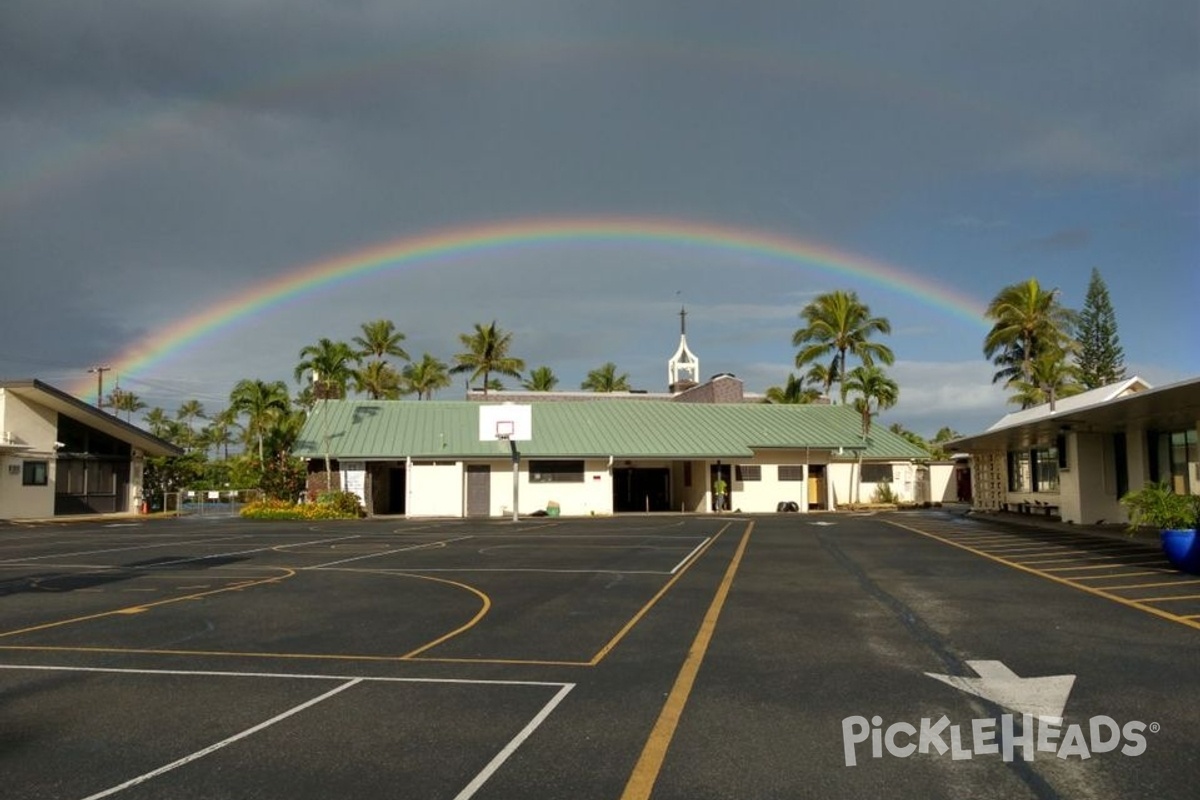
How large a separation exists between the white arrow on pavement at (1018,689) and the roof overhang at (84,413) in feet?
146

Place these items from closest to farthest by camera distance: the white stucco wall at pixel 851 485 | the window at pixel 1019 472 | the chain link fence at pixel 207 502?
the window at pixel 1019 472 < the chain link fence at pixel 207 502 < the white stucco wall at pixel 851 485

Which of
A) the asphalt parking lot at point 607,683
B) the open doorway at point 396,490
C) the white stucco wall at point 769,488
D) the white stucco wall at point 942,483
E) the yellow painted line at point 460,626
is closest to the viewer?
the asphalt parking lot at point 607,683

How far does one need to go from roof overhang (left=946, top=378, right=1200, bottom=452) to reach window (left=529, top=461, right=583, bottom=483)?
18805 millimetres

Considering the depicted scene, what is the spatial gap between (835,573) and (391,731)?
38.5 feet

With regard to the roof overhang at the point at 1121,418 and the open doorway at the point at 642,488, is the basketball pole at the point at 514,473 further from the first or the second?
the roof overhang at the point at 1121,418

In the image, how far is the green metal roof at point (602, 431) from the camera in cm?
4350

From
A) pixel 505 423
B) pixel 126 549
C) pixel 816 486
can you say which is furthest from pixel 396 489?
pixel 816 486

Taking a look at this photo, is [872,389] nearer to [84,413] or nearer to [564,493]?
[564,493]

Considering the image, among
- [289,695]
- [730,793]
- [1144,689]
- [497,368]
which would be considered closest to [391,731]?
[289,695]

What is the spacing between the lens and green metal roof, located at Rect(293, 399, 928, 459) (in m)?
43.5

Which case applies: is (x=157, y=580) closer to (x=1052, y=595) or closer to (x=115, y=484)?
(x=1052, y=595)

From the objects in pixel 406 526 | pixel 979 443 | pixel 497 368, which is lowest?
pixel 406 526

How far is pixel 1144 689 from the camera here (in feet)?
24.9

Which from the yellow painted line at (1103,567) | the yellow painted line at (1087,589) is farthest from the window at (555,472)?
the yellow painted line at (1103,567)
